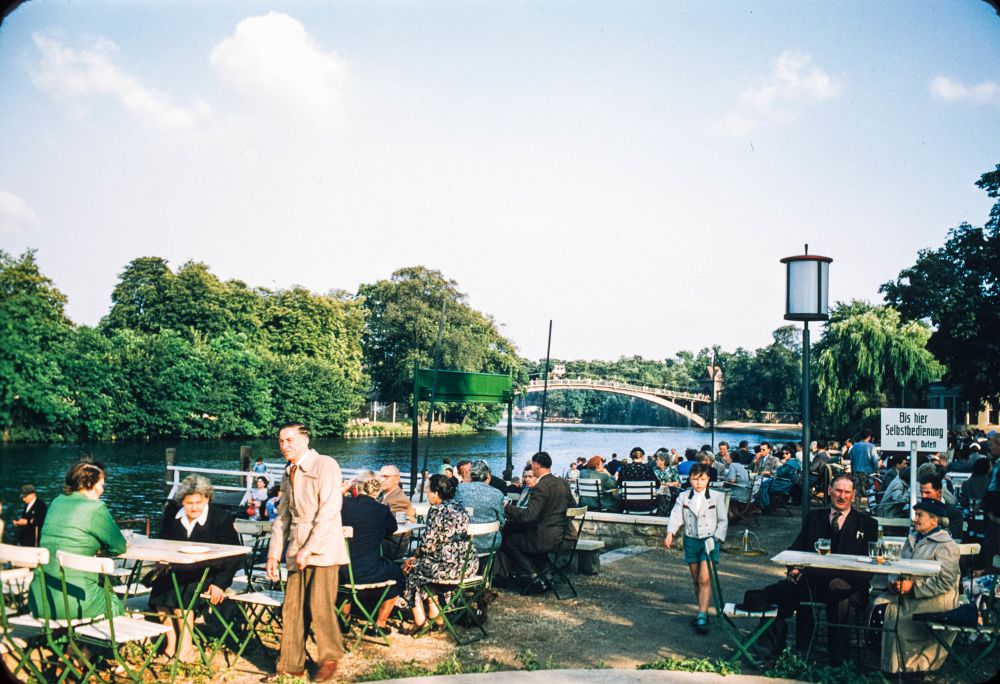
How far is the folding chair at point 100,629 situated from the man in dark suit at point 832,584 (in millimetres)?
3694

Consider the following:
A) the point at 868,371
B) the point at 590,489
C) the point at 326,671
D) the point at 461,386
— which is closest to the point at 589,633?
the point at 326,671

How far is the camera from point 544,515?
7.55 m

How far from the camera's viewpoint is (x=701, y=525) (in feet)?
21.7

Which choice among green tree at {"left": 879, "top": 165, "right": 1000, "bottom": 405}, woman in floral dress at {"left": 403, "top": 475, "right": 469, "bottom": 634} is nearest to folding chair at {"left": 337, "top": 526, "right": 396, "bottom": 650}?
woman in floral dress at {"left": 403, "top": 475, "right": 469, "bottom": 634}

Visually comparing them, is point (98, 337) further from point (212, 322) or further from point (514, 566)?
point (514, 566)

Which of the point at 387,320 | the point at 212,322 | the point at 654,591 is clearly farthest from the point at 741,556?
the point at 387,320

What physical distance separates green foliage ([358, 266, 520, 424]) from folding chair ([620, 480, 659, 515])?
1839 inches

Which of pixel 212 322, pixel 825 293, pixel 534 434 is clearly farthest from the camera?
pixel 534 434

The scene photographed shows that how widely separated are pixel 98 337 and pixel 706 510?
4206 centimetres

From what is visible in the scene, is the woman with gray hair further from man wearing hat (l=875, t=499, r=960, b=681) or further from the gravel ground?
man wearing hat (l=875, t=499, r=960, b=681)

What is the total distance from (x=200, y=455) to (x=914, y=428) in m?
36.4

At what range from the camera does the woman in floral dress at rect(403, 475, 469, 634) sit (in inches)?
250

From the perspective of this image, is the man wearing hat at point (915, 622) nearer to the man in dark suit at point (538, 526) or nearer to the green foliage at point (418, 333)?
the man in dark suit at point (538, 526)

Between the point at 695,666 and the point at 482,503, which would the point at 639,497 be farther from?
the point at 695,666
